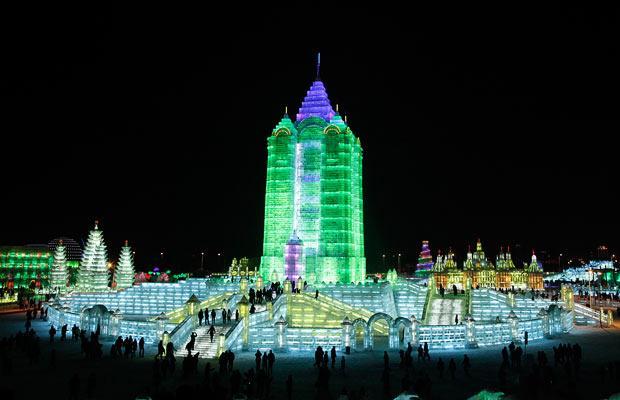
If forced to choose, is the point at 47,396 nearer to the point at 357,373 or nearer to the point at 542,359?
the point at 357,373

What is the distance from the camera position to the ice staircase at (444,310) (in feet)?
121

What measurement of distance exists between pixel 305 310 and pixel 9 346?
16862 mm

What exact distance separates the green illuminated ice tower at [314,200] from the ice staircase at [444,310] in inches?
467

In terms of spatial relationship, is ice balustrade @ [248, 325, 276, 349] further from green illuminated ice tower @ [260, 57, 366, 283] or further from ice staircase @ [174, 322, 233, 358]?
green illuminated ice tower @ [260, 57, 366, 283]

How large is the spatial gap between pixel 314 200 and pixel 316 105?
9.35 m

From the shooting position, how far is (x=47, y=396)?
16875 millimetres

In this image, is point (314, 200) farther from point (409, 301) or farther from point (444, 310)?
point (444, 310)

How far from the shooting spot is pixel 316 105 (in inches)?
2181

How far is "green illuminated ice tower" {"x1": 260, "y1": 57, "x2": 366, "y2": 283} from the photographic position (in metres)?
50.7

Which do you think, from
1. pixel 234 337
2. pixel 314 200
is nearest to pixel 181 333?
pixel 234 337

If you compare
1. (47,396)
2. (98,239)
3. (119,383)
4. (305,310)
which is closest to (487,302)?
(305,310)

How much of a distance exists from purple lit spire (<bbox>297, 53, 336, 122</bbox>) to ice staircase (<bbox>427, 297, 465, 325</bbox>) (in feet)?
70.6

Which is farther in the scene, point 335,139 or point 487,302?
point 335,139

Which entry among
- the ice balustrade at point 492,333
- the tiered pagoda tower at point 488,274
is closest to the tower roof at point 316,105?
the ice balustrade at point 492,333
